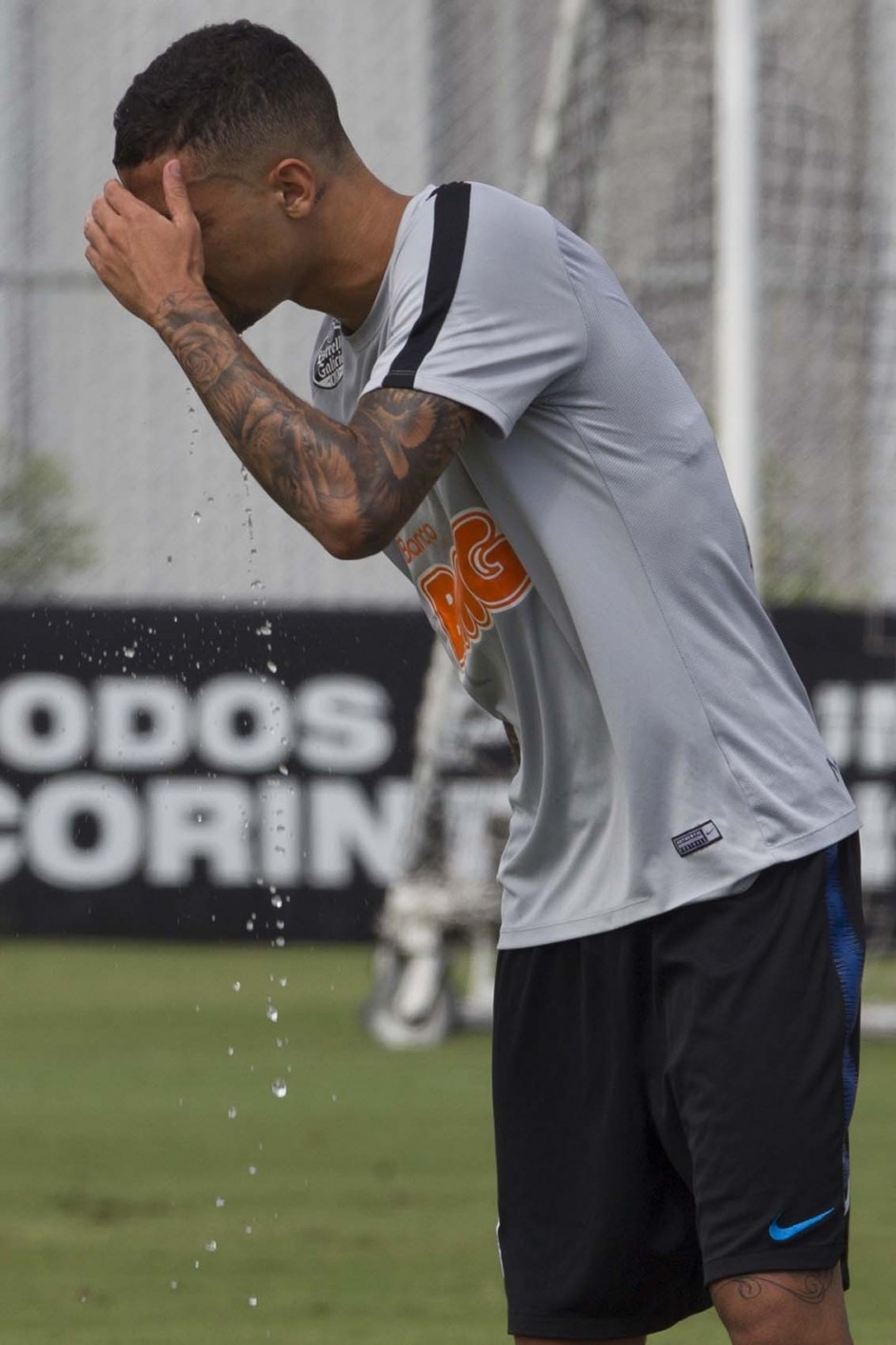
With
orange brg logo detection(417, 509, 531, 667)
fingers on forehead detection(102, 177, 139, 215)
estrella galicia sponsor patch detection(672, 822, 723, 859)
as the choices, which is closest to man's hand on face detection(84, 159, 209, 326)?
fingers on forehead detection(102, 177, 139, 215)

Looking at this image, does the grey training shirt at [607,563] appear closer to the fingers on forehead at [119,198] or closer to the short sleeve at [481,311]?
the short sleeve at [481,311]

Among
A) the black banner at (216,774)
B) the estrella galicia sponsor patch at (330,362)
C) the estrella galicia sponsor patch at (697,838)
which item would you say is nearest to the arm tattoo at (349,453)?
the estrella galicia sponsor patch at (330,362)

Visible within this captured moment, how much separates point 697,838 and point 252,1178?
332cm

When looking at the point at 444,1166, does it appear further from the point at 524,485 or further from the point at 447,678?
the point at 524,485

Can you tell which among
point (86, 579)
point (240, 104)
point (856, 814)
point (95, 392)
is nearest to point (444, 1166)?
point (856, 814)

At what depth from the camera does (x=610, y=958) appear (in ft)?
9.33

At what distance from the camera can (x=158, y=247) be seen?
271cm

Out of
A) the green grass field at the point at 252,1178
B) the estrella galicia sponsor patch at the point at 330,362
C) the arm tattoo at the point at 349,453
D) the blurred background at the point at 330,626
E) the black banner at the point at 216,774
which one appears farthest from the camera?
the black banner at the point at 216,774

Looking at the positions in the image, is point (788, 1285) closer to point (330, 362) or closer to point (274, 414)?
point (274, 414)

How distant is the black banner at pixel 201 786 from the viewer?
9.56 metres

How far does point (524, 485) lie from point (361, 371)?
1.00 feet

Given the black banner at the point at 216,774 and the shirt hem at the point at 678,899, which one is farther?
the black banner at the point at 216,774

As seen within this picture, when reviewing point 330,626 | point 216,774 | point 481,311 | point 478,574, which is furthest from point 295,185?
point 330,626

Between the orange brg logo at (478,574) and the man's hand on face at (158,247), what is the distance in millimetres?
409
